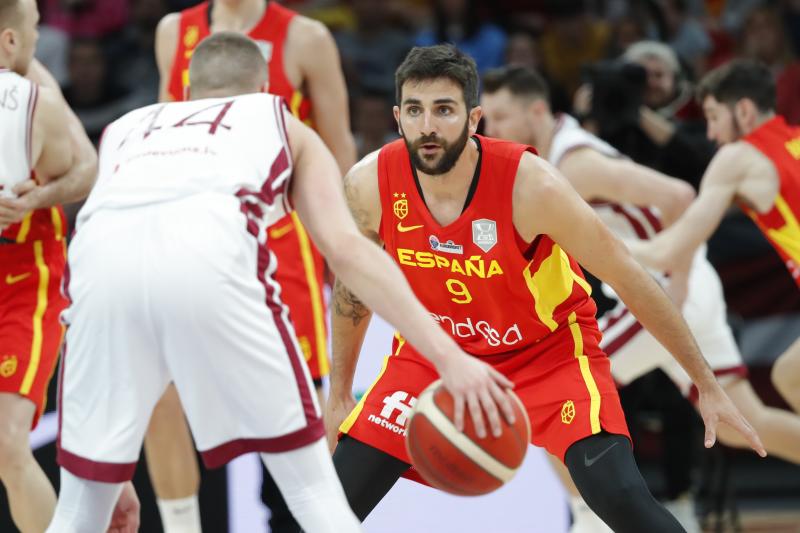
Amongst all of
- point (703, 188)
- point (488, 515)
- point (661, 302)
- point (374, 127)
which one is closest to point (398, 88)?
point (661, 302)

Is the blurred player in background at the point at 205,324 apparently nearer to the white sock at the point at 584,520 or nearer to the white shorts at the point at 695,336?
the white sock at the point at 584,520

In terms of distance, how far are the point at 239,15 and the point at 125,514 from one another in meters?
2.55

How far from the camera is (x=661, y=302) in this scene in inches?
164

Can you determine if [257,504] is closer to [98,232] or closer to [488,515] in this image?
[488,515]

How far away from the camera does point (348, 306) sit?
179 inches

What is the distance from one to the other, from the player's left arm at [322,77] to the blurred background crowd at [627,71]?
2202mm

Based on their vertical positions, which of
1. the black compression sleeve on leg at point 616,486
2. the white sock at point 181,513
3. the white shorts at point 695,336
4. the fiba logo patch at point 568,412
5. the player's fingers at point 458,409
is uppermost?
the player's fingers at point 458,409

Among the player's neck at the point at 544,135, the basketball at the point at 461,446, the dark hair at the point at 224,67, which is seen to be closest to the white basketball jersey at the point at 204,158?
the dark hair at the point at 224,67

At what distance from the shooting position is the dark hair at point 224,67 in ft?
13.1

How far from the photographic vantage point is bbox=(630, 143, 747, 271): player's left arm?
6.06 meters

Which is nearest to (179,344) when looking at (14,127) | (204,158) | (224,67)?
(204,158)

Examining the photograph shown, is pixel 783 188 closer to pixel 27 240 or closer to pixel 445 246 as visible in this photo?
pixel 445 246

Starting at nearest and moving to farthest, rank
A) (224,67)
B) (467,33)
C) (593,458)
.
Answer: (224,67), (593,458), (467,33)

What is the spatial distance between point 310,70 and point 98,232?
2.37m
